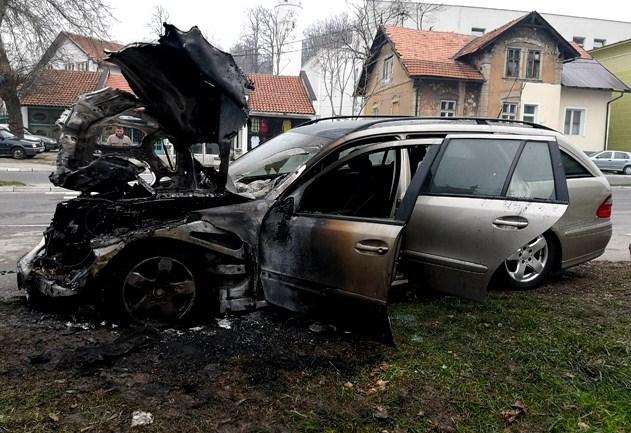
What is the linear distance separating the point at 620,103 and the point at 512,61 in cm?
1128

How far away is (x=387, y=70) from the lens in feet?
103

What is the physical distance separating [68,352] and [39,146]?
87.5ft

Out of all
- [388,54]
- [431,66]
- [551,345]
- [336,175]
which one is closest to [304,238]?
[336,175]

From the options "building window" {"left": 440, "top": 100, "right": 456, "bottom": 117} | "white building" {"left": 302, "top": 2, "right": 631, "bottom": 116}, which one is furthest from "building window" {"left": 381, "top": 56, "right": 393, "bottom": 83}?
"white building" {"left": 302, "top": 2, "right": 631, "bottom": 116}

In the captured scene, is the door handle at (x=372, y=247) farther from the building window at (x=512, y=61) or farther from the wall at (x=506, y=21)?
the wall at (x=506, y=21)

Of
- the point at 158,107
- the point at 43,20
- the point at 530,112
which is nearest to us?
the point at 158,107

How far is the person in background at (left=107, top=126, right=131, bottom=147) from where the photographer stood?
169 inches

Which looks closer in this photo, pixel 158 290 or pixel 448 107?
pixel 158 290

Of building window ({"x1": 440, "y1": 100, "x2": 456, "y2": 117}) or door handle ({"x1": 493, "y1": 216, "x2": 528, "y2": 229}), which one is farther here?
building window ({"x1": 440, "y1": 100, "x2": 456, "y2": 117})

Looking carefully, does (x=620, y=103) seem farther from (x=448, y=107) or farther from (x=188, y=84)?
(x=188, y=84)

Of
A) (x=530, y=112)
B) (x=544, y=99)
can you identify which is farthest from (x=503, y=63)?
(x=530, y=112)

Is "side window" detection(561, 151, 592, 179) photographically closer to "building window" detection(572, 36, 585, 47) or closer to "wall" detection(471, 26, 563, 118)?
"wall" detection(471, 26, 563, 118)

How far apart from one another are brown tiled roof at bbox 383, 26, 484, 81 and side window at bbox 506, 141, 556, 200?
23.9 m

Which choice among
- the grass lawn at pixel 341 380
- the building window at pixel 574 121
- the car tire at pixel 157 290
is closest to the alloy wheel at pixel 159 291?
the car tire at pixel 157 290
